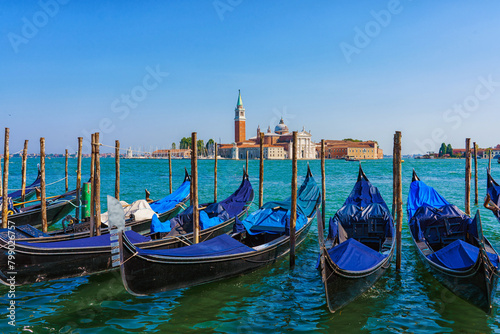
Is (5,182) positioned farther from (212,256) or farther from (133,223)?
(212,256)

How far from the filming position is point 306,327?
3953mm

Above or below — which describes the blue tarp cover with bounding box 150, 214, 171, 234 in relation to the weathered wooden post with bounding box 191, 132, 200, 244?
below

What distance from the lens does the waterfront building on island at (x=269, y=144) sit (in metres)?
78.8

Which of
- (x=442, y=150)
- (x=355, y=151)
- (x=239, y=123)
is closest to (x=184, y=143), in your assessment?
(x=239, y=123)

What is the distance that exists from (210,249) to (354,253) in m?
1.75

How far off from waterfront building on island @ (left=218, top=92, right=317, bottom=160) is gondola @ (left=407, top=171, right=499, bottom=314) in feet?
218

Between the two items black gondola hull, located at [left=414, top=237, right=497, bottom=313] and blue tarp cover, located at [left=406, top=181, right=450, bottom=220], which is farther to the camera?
blue tarp cover, located at [left=406, top=181, right=450, bottom=220]

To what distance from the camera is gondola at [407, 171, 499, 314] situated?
390 cm

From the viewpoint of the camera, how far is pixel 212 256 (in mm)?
4848

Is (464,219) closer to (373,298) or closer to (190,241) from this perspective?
(373,298)

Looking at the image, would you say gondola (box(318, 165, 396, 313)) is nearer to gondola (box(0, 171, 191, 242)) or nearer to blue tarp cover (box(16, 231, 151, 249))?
blue tarp cover (box(16, 231, 151, 249))

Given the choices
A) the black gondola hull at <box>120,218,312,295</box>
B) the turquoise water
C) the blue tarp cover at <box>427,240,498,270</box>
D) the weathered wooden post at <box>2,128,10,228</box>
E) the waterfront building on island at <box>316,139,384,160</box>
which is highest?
the waterfront building on island at <box>316,139,384,160</box>

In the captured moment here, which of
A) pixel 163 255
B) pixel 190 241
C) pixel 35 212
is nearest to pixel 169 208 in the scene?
pixel 35 212

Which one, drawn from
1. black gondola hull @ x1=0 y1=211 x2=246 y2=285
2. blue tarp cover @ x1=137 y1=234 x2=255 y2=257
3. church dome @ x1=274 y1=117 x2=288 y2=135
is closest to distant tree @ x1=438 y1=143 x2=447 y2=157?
church dome @ x1=274 y1=117 x2=288 y2=135
